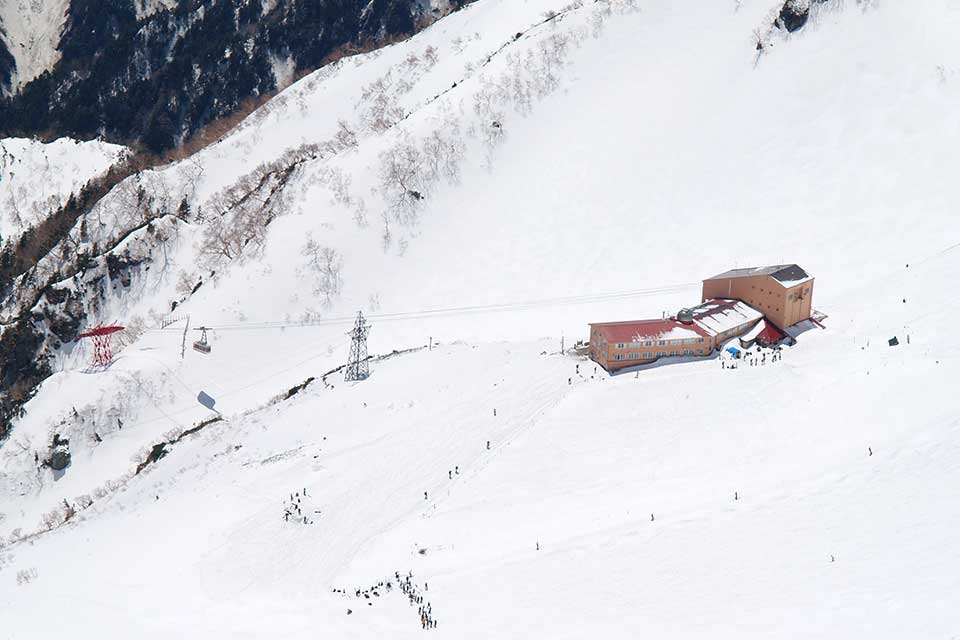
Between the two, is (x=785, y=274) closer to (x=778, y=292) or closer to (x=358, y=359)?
(x=778, y=292)

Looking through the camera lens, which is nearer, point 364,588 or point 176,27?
point 364,588

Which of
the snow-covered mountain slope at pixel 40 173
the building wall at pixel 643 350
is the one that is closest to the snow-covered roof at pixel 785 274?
the building wall at pixel 643 350

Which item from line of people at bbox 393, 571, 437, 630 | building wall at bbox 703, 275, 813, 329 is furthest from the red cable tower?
building wall at bbox 703, 275, 813, 329

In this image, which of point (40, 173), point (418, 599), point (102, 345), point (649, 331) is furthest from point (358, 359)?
point (40, 173)

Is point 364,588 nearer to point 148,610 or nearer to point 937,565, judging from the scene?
point 148,610

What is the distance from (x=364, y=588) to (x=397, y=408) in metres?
17.8

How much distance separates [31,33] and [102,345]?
102526 mm

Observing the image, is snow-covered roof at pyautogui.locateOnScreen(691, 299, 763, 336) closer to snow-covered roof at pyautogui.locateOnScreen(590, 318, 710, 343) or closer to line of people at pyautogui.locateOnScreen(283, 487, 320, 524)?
snow-covered roof at pyautogui.locateOnScreen(590, 318, 710, 343)

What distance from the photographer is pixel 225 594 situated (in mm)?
31750

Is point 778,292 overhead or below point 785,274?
below

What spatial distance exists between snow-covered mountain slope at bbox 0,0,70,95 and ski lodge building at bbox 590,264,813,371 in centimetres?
13224

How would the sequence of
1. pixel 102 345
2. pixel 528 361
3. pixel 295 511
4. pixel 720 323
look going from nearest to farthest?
pixel 295 511 → pixel 720 323 → pixel 528 361 → pixel 102 345

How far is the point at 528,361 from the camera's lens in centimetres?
4722

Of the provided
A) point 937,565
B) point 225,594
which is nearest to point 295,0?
point 225,594
